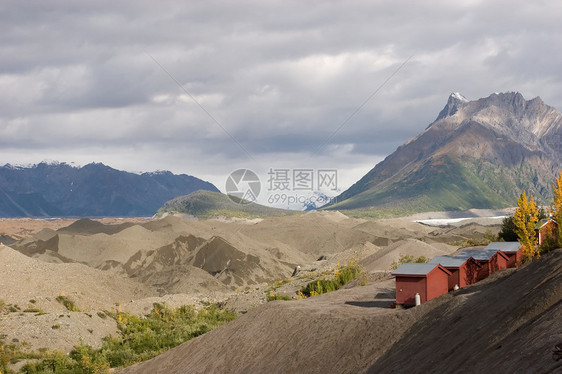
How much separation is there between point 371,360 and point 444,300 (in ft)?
17.3

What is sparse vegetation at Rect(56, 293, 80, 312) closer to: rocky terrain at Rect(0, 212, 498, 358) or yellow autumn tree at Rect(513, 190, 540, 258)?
rocky terrain at Rect(0, 212, 498, 358)

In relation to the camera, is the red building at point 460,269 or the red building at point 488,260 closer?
the red building at point 460,269

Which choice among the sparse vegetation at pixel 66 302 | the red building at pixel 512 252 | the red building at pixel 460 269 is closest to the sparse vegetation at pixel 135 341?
the sparse vegetation at pixel 66 302

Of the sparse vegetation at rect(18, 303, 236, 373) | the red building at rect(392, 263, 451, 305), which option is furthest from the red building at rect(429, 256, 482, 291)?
the sparse vegetation at rect(18, 303, 236, 373)

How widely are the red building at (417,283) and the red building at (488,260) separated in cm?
444

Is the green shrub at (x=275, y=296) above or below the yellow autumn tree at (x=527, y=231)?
below

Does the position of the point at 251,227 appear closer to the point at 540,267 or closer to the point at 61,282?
the point at 61,282

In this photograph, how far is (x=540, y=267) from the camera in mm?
23906

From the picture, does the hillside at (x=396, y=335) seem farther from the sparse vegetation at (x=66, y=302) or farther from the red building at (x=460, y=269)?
the sparse vegetation at (x=66, y=302)

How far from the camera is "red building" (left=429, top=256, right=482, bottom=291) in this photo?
30969mm

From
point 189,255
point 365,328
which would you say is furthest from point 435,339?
point 189,255

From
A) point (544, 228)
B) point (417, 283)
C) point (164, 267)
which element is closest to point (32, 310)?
point (417, 283)

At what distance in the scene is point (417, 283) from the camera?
28.5m

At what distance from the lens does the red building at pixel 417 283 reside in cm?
2850
